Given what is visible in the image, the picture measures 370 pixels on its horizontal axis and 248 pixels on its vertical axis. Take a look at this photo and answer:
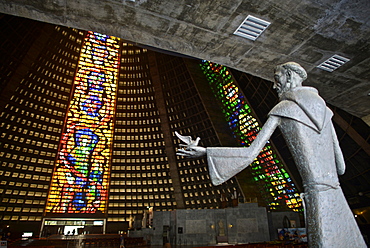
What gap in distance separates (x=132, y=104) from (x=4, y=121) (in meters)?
19.8

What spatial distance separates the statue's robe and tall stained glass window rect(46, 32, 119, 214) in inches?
1567

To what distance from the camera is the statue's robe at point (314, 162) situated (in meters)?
1.70

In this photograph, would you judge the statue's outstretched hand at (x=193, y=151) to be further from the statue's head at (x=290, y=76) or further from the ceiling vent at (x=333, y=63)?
the ceiling vent at (x=333, y=63)

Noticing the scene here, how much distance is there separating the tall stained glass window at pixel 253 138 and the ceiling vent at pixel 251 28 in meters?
22.2

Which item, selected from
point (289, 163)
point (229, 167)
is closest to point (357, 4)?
point (229, 167)

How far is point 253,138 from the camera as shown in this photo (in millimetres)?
31203

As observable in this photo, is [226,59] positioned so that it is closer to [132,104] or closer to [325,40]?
[325,40]

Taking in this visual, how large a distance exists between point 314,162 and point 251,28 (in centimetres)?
445

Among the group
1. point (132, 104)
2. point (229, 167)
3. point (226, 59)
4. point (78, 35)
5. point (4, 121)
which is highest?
point (78, 35)

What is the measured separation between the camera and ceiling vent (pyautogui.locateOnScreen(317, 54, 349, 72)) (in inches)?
238

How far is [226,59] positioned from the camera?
21.3ft

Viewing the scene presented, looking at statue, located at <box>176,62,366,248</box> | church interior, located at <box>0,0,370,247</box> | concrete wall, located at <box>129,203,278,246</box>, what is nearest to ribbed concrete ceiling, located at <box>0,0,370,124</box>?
church interior, located at <box>0,0,370,247</box>

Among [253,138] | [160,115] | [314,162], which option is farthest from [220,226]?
[160,115]

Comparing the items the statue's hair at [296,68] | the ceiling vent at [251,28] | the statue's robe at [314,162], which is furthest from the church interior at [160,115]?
the statue's robe at [314,162]
